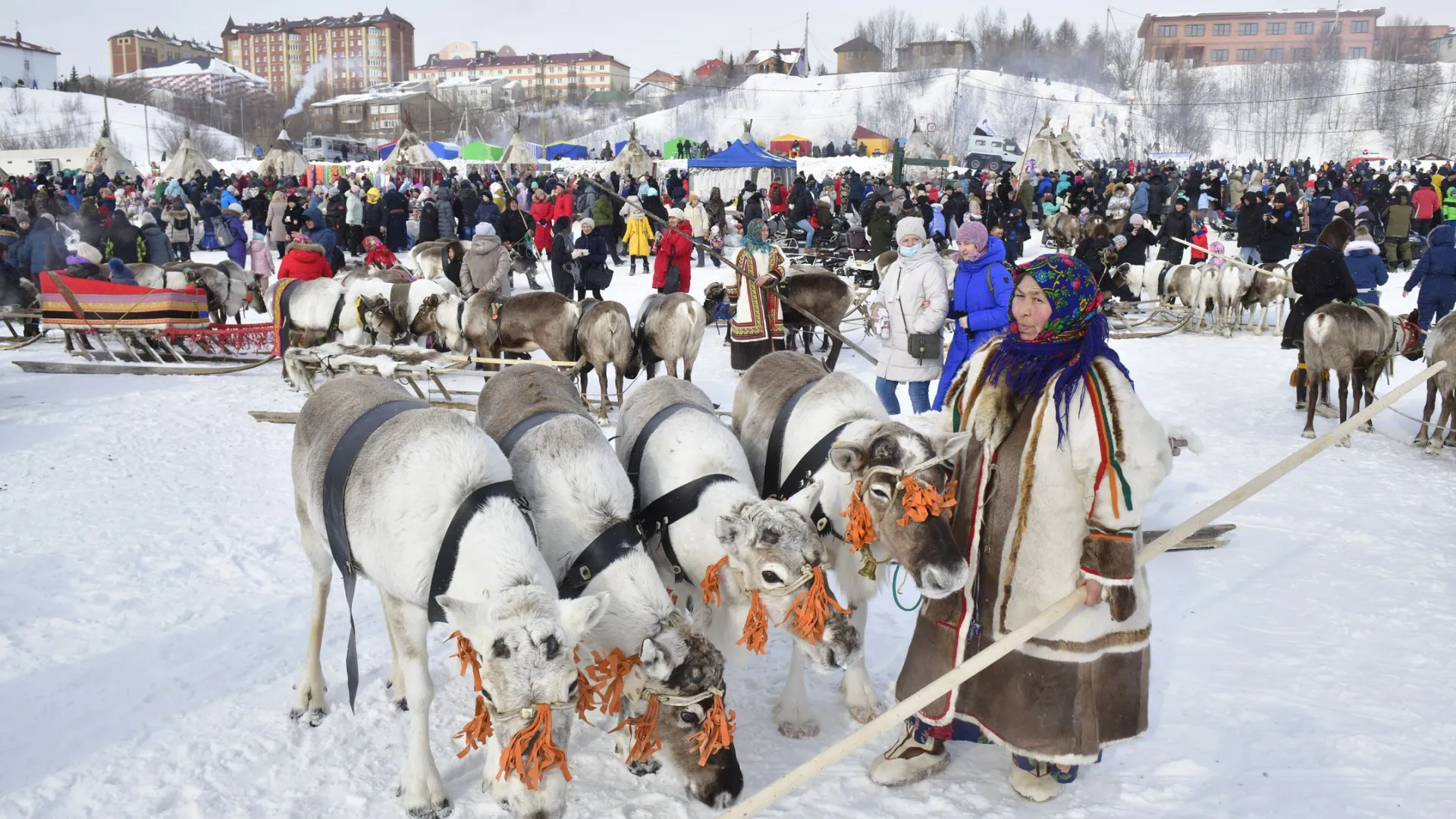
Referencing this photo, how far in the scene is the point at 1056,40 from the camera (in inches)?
3912

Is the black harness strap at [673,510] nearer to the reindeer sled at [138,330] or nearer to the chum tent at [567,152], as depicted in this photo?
the reindeer sled at [138,330]

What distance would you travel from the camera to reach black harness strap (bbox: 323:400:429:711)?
360cm

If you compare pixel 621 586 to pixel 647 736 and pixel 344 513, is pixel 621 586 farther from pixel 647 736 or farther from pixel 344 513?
pixel 344 513

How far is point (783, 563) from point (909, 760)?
96cm

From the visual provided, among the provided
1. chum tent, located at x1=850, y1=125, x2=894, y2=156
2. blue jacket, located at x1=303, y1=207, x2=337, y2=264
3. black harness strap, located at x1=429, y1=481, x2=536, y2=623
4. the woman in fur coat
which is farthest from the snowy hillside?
the woman in fur coat

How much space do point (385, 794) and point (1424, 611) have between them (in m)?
5.29

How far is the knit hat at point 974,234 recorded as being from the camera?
6141 millimetres

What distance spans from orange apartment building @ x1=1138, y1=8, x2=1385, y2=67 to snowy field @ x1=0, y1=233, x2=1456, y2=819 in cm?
9124

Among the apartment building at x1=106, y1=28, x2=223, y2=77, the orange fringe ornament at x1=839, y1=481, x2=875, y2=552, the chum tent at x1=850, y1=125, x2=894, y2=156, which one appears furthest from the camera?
the apartment building at x1=106, y1=28, x2=223, y2=77

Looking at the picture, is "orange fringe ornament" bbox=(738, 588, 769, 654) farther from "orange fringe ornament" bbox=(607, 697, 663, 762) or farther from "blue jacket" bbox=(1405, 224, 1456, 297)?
"blue jacket" bbox=(1405, 224, 1456, 297)

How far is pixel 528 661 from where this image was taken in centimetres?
273

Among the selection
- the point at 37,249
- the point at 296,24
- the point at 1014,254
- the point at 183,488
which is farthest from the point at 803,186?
the point at 296,24

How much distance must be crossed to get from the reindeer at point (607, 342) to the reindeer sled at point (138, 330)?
3.99m

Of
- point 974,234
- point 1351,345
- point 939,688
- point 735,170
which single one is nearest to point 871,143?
point 735,170
